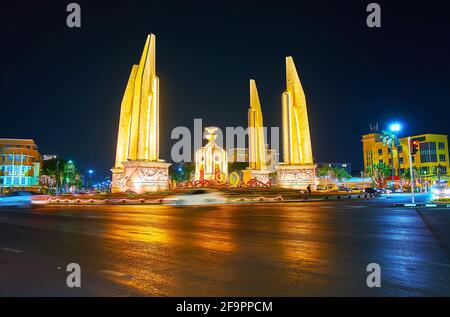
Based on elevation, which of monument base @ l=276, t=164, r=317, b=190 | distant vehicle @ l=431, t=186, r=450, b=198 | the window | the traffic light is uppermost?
the window

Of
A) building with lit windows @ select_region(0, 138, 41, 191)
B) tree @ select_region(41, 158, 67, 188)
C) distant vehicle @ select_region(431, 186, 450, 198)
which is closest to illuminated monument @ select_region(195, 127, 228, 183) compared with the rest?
distant vehicle @ select_region(431, 186, 450, 198)

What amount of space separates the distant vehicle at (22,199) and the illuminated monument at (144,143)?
35.1ft

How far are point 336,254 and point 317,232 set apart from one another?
3.79m

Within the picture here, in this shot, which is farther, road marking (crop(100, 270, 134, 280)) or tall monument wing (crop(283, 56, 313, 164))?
tall monument wing (crop(283, 56, 313, 164))

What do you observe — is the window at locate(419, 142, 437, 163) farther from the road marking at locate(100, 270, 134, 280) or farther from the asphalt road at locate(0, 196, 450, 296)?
the road marking at locate(100, 270, 134, 280)

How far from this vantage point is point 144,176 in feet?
142

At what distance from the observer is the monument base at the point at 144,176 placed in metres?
42.8

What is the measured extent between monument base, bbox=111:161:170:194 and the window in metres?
84.8

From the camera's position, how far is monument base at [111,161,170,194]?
42.8 meters

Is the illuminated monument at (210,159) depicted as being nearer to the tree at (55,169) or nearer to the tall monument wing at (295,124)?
the tall monument wing at (295,124)

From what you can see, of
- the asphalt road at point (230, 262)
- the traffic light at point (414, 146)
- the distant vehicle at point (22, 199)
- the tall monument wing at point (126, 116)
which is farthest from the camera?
the tall monument wing at point (126, 116)

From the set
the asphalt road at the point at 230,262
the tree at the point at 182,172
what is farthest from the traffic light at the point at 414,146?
the tree at the point at 182,172

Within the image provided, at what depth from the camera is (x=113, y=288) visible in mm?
5328
